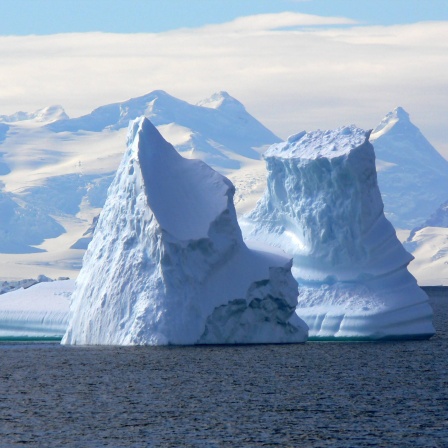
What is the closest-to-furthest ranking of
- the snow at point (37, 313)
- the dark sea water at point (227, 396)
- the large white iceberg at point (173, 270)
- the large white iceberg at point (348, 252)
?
the dark sea water at point (227, 396) → the large white iceberg at point (173, 270) → the large white iceberg at point (348, 252) → the snow at point (37, 313)

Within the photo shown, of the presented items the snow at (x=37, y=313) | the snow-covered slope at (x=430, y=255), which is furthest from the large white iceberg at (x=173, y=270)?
the snow-covered slope at (x=430, y=255)

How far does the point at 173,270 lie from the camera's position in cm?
3662

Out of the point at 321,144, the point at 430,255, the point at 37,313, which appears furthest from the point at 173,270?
the point at 430,255

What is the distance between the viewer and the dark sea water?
23703 millimetres

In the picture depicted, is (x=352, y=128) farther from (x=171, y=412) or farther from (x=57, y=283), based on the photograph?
(x=171, y=412)

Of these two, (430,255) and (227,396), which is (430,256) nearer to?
(430,255)

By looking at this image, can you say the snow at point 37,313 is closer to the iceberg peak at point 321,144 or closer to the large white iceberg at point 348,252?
the large white iceberg at point 348,252

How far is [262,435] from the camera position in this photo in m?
23.8

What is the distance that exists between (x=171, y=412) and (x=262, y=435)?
12.0 feet

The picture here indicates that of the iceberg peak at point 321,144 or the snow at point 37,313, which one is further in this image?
the snow at point 37,313

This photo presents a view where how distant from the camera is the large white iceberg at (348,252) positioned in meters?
41.4

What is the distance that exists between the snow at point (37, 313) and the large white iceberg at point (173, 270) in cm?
457

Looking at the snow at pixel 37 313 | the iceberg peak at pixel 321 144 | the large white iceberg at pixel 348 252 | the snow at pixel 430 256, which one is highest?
the iceberg peak at pixel 321 144

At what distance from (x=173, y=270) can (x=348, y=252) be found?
7.80 metres
